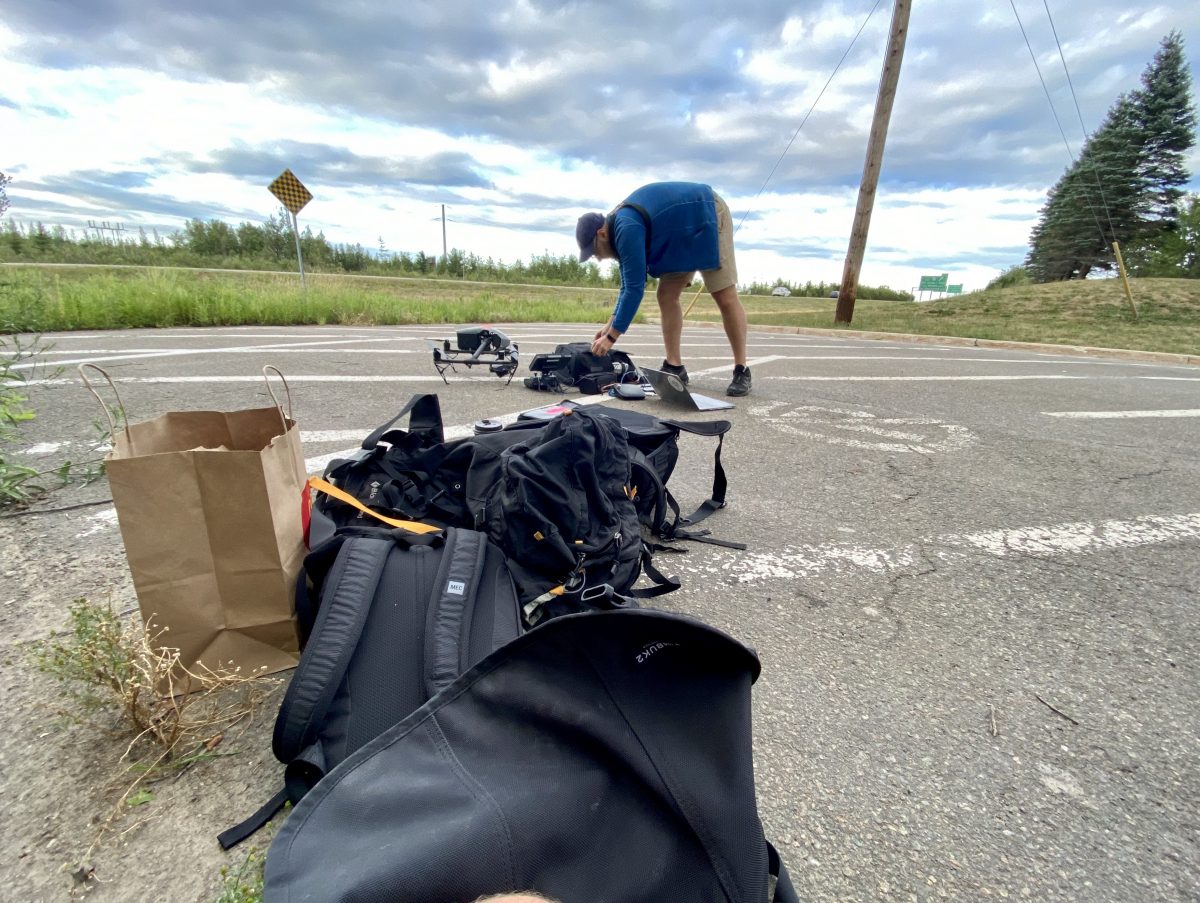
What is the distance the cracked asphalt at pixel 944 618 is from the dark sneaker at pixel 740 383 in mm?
428

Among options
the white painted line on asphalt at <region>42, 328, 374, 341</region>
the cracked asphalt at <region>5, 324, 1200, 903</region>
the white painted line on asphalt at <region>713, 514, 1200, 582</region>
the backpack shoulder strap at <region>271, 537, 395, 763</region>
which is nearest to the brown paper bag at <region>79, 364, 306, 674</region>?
the backpack shoulder strap at <region>271, 537, 395, 763</region>

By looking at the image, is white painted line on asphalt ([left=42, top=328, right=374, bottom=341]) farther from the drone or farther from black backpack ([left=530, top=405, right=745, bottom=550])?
black backpack ([left=530, top=405, right=745, bottom=550])

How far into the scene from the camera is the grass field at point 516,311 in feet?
26.6

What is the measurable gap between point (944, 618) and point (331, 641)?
5.62 feet

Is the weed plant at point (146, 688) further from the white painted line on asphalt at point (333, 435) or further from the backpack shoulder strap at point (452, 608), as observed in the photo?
the white painted line on asphalt at point (333, 435)

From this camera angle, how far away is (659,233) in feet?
14.7

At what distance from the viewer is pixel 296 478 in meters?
1.48

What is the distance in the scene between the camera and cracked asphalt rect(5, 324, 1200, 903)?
1097 mm

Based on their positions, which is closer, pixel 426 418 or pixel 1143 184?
pixel 426 418

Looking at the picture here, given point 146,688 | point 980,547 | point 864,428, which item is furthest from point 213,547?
point 864,428

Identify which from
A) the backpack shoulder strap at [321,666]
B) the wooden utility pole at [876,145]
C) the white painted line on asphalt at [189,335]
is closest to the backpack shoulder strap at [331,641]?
the backpack shoulder strap at [321,666]

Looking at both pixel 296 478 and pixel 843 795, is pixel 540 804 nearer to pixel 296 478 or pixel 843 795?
pixel 843 795

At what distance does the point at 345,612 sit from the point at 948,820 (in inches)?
50.2

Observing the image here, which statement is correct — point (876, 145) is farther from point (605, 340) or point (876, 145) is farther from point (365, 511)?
point (365, 511)
